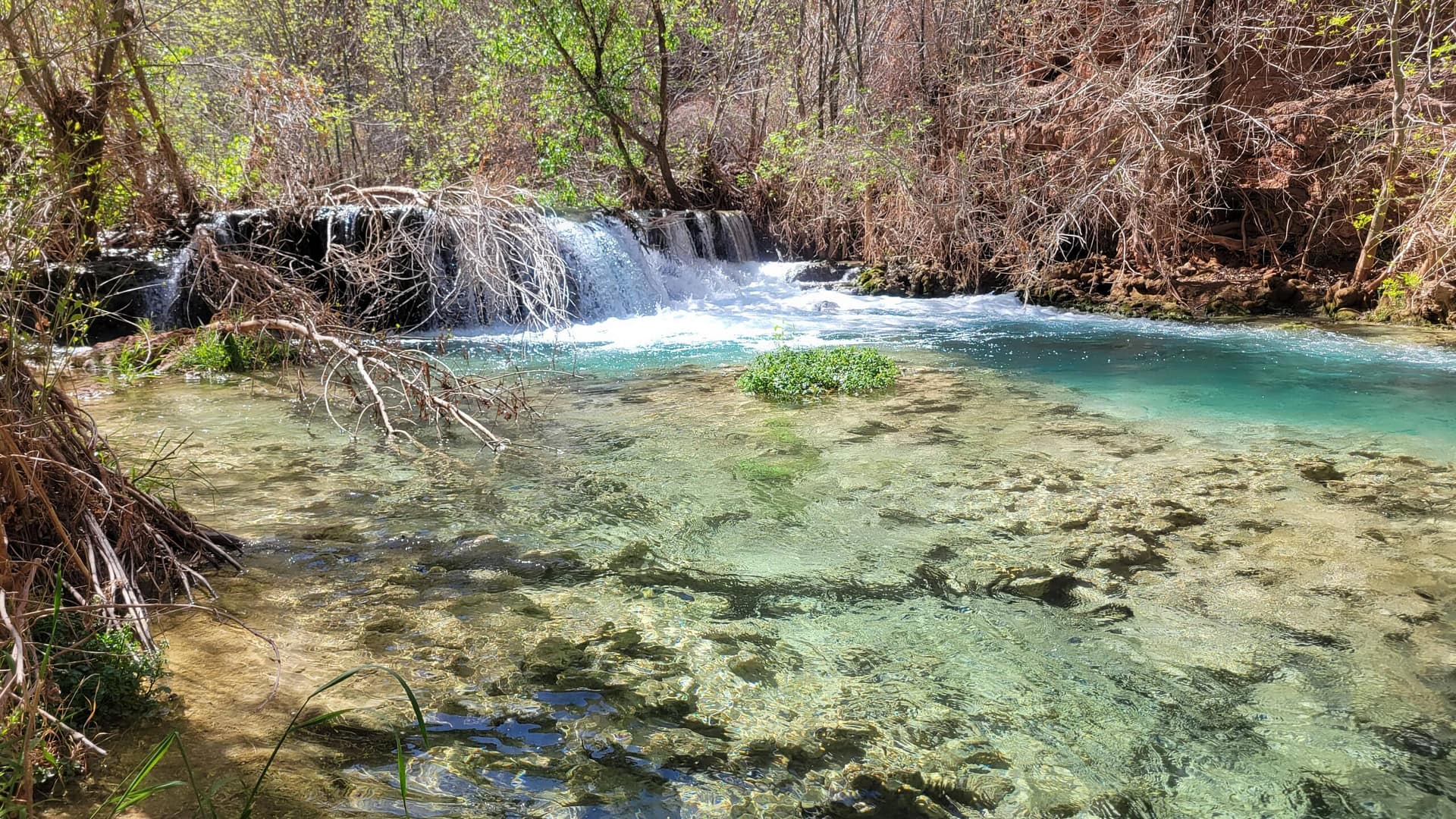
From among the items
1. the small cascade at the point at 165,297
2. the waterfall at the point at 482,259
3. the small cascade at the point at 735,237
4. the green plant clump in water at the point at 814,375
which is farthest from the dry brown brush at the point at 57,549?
the small cascade at the point at 735,237

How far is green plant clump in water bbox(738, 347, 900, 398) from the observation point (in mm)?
8547

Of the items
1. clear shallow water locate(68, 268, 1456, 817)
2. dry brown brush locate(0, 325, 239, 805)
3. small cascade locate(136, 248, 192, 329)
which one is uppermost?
small cascade locate(136, 248, 192, 329)

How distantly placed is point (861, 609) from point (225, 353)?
8.49 metres

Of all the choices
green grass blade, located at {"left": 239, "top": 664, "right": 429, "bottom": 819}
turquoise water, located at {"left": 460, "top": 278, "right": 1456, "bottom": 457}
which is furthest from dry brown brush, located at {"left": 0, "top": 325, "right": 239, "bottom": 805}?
turquoise water, located at {"left": 460, "top": 278, "right": 1456, "bottom": 457}

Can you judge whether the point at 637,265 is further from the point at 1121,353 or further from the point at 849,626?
the point at 849,626

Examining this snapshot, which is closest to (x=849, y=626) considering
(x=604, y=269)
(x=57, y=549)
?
(x=57, y=549)

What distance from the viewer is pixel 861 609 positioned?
156 inches

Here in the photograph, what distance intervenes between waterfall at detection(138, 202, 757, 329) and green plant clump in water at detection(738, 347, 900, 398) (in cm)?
208

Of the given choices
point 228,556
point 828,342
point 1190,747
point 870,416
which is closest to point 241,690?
point 228,556

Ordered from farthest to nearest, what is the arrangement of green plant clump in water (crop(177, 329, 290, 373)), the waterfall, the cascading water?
the cascading water < green plant clump in water (crop(177, 329, 290, 373)) < the waterfall

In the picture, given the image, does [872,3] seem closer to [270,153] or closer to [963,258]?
[963,258]

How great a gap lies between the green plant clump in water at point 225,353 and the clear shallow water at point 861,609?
180cm

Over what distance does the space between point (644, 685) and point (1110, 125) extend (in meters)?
13.2

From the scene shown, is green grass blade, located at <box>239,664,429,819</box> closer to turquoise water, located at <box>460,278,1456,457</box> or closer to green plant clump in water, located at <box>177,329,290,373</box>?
turquoise water, located at <box>460,278,1456,457</box>
